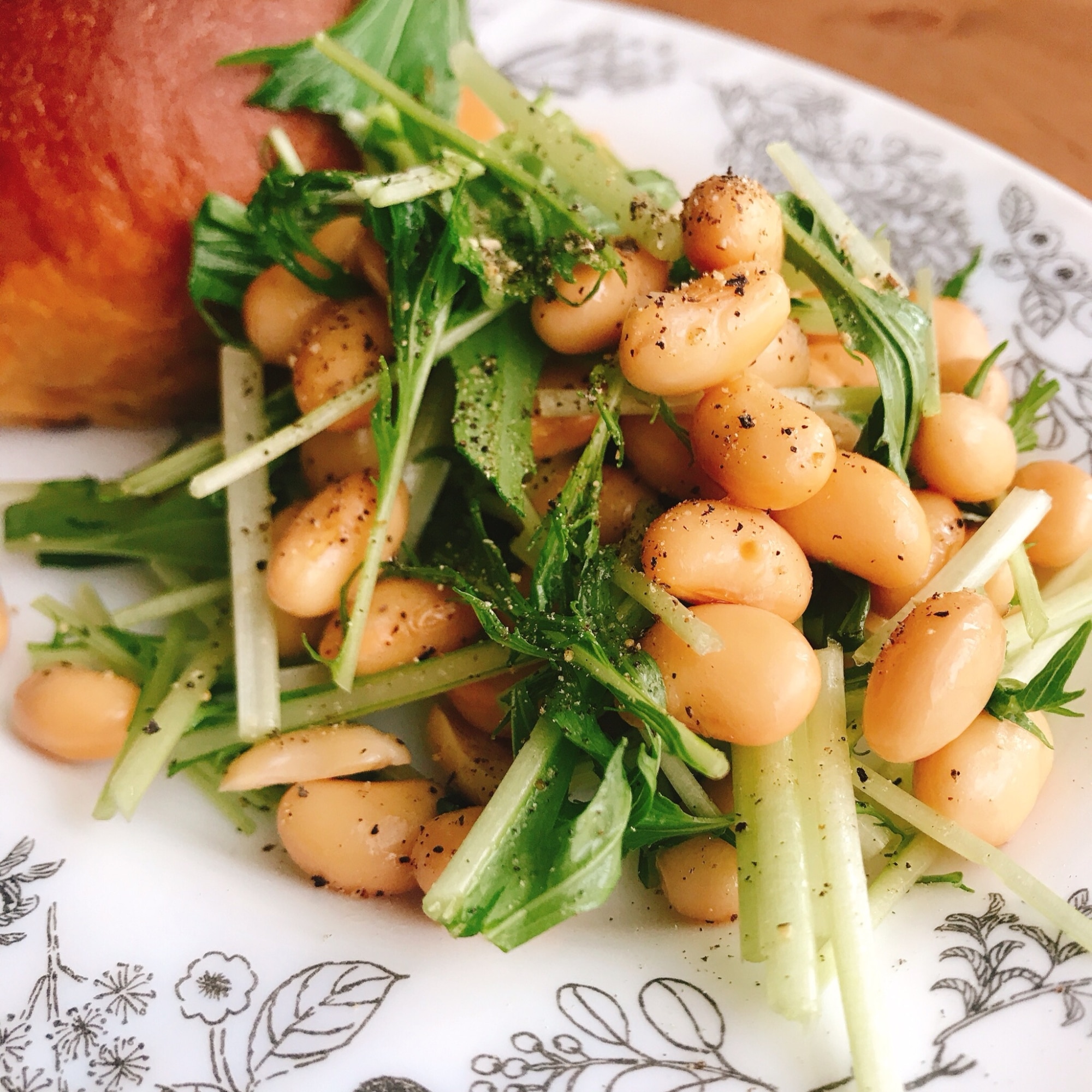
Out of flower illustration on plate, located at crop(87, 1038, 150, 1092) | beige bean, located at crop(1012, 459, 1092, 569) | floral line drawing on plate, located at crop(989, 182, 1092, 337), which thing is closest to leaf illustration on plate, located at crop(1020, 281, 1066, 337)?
floral line drawing on plate, located at crop(989, 182, 1092, 337)

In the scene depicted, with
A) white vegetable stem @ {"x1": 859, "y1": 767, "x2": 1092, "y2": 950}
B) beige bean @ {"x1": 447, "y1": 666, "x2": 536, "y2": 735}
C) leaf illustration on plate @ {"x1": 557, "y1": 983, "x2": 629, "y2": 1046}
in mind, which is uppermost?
white vegetable stem @ {"x1": 859, "y1": 767, "x2": 1092, "y2": 950}

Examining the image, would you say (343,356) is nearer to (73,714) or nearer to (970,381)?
(73,714)

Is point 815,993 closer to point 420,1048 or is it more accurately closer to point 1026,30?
point 420,1048

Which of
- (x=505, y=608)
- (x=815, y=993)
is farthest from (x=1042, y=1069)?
(x=505, y=608)

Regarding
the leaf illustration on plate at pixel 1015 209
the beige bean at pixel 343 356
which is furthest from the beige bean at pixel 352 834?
the leaf illustration on plate at pixel 1015 209

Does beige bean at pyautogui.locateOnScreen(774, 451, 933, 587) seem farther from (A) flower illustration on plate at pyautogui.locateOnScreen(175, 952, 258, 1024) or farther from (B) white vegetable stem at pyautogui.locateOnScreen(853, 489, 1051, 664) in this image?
(A) flower illustration on plate at pyautogui.locateOnScreen(175, 952, 258, 1024)

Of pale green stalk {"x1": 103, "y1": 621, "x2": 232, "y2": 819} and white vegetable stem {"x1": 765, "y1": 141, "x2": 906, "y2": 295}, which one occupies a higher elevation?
white vegetable stem {"x1": 765, "y1": 141, "x2": 906, "y2": 295}
